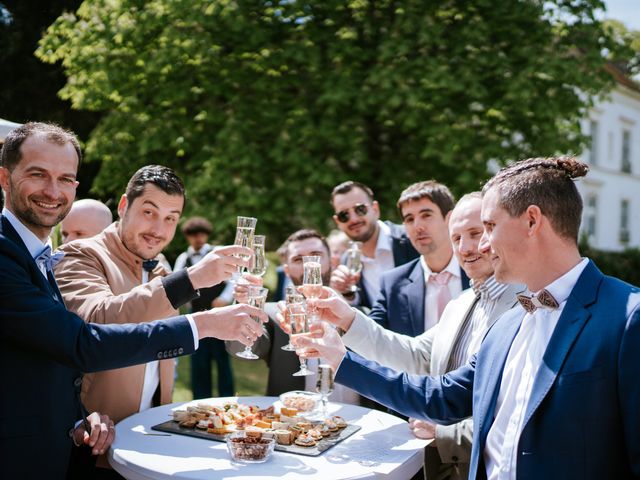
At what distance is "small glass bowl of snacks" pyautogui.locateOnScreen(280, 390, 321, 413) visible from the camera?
3.61m

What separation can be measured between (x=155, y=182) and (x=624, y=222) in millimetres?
35986

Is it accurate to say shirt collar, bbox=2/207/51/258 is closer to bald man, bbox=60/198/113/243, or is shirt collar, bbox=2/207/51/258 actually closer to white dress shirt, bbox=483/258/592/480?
white dress shirt, bbox=483/258/592/480

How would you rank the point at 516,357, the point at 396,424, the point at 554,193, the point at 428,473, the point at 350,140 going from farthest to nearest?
the point at 350,140, the point at 396,424, the point at 428,473, the point at 516,357, the point at 554,193

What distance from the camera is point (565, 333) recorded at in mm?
2279

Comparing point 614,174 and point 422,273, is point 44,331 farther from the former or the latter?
point 614,174

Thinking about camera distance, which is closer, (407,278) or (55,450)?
(55,450)

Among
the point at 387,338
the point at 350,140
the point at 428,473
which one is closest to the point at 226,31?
the point at 350,140

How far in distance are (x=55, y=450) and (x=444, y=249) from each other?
3.15m

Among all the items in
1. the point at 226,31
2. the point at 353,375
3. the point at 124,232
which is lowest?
the point at 353,375

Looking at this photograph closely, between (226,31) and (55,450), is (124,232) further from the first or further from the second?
(226,31)

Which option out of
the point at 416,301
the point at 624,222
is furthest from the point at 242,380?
the point at 624,222

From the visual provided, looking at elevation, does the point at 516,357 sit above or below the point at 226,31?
below

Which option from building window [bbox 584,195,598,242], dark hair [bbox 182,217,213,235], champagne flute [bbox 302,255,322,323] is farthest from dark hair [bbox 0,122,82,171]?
building window [bbox 584,195,598,242]

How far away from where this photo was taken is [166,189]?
369cm
